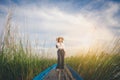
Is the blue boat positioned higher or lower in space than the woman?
lower

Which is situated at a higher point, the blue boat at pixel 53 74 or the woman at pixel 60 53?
the woman at pixel 60 53

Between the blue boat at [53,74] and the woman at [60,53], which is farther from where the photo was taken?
the woman at [60,53]

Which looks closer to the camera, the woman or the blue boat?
the blue boat

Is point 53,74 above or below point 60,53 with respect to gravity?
below

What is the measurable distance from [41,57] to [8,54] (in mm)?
1499

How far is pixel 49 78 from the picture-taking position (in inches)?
212

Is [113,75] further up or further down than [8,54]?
further down

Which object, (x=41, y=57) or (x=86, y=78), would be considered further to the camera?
(x=41, y=57)

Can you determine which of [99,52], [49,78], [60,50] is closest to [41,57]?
[60,50]

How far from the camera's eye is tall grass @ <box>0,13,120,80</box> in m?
5.21

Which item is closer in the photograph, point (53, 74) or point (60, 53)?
point (53, 74)

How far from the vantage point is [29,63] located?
550 centimetres

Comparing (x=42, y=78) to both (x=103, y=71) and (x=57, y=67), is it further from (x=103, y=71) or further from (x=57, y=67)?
(x=103, y=71)

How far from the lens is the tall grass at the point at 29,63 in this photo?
5.21 metres
